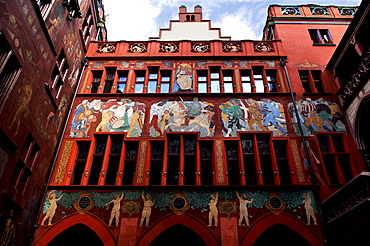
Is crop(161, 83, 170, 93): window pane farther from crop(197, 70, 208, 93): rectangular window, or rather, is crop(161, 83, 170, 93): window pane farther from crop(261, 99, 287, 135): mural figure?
crop(261, 99, 287, 135): mural figure

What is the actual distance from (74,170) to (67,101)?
310 cm

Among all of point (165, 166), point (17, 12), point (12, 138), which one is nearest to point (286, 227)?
point (165, 166)

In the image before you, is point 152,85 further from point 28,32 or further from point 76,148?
point 28,32

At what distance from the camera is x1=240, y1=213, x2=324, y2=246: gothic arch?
355 inches

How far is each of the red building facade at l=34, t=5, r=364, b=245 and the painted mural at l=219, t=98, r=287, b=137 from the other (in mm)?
42

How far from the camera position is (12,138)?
813 centimetres

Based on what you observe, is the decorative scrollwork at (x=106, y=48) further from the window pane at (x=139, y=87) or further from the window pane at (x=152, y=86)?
the window pane at (x=152, y=86)

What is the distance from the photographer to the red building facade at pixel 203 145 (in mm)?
9508

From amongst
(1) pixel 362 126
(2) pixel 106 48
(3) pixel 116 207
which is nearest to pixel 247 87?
(1) pixel 362 126

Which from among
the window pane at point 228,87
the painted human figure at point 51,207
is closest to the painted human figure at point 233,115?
the window pane at point 228,87

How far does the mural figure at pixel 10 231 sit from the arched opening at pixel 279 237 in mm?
7180

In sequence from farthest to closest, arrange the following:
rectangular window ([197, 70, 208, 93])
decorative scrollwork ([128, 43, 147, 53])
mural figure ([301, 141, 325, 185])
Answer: decorative scrollwork ([128, 43, 147, 53])
rectangular window ([197, 70, 208, 93])
mural figure ([301, 141, 325, 185])

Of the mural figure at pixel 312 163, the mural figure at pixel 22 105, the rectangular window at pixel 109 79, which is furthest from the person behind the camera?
the rectangular window at pixel 109 79

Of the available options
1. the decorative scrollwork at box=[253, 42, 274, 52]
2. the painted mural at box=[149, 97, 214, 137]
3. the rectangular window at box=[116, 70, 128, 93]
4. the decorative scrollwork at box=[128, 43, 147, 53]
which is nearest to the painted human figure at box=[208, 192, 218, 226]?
the painted mural at box=[149, 97, 214, 137]
